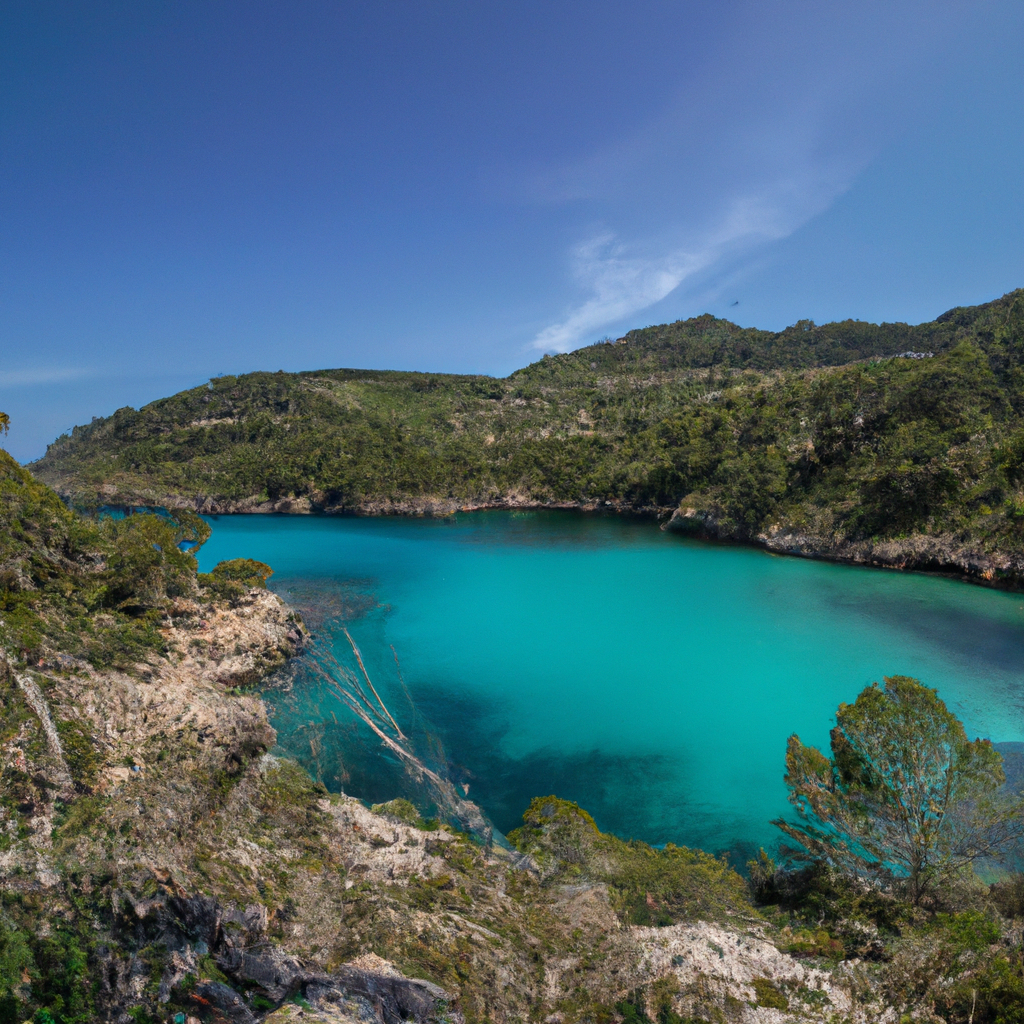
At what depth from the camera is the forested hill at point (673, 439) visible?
123 ft

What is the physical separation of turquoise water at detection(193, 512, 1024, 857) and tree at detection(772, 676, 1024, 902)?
4199 millimetres

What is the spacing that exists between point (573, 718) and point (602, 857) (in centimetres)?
848

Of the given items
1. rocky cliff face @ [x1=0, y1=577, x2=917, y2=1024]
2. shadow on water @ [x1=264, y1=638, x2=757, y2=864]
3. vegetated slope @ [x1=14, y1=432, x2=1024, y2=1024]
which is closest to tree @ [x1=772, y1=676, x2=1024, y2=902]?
vegetated slope @ [x1=14, y1=432, x2=1024, y2=1024]

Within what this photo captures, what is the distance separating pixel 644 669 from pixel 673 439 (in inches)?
1964

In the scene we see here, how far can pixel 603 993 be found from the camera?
7730 millimetres

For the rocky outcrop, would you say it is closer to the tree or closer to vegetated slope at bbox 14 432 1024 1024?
the tree

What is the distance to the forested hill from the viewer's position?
3753 cm

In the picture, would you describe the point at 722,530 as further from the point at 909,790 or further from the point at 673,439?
the point at 909,790

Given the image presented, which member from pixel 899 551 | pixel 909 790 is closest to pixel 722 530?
pixel 899 551

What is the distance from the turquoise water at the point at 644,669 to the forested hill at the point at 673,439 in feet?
19.5

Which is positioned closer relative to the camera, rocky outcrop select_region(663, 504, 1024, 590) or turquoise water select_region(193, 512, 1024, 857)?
turquoise water select_region(193, 512, 1024, 857)

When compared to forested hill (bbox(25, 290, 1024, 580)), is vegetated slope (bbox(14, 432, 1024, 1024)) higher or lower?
lower

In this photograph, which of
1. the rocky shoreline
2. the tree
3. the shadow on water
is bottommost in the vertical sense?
the shadow on water

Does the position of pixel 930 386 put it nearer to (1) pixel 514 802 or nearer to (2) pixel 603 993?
(1) pixel 514 802
